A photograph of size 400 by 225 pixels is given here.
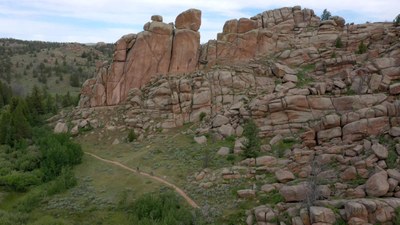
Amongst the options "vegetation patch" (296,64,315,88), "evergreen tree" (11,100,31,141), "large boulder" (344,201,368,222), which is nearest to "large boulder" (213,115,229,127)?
"vegetation patch" (296,64,315,88)

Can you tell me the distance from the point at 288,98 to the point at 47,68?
79.1 metres

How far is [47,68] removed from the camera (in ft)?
314

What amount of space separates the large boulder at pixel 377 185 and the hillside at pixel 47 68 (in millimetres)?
69148

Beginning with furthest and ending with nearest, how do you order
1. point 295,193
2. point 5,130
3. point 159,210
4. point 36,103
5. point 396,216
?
point 36,103 < point 5,130 < point 159,210 < point 295,193 < point 396,216

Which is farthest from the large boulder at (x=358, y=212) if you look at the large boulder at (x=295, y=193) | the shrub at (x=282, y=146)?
the shrub at (x=282, y=146)

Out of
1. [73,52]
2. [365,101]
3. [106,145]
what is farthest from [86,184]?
[73,52]

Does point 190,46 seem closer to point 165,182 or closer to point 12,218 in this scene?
point 165,182

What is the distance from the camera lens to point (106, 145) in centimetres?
3822

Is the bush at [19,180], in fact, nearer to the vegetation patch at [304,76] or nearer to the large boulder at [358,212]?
the large boulder at [358,212]

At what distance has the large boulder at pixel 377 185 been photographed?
20.9 metres

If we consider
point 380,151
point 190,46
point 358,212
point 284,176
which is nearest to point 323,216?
point 358,212

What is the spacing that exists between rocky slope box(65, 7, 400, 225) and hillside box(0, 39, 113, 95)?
43227mm

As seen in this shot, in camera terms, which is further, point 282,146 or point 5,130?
point 5,130

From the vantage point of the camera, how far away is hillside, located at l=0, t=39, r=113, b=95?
86000 millimetres
